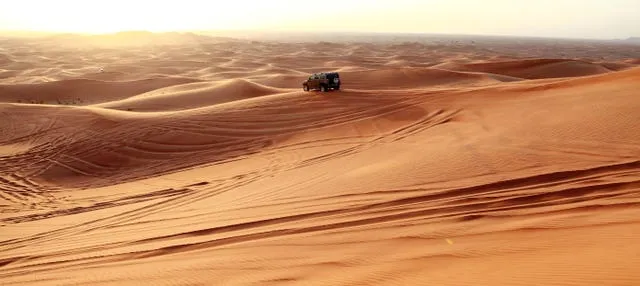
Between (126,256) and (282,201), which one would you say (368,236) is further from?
(126,256)

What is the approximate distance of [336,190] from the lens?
7.71 metres

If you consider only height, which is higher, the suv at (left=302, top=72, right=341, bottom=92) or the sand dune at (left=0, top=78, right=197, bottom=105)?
the suv at (left=302, top=72, right=341, bottom=92)

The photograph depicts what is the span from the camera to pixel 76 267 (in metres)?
5.68

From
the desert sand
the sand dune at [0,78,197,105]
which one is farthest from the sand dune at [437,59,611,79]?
the sand dune at [0,78,197,105]

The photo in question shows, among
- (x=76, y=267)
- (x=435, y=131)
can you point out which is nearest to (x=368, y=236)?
(x=76, y=267)

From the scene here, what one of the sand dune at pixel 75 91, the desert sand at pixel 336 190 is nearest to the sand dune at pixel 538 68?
the desert sand at pixel 336 190

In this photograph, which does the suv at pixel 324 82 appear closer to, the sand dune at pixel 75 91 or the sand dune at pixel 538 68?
the sand dune at pixel 75 91

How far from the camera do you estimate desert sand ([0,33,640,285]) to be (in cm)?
493

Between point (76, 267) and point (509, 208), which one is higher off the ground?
point (509, 208)

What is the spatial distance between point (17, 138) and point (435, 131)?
1136cm

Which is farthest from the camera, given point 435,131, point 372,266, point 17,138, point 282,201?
point 17,138

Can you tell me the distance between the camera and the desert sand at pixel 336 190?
16.2ft

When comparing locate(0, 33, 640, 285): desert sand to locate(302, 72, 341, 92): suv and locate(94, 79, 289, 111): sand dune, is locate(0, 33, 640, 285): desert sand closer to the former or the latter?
locate(302, 72, 341, 92): suv

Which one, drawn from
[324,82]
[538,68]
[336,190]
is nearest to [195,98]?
[324,82]
